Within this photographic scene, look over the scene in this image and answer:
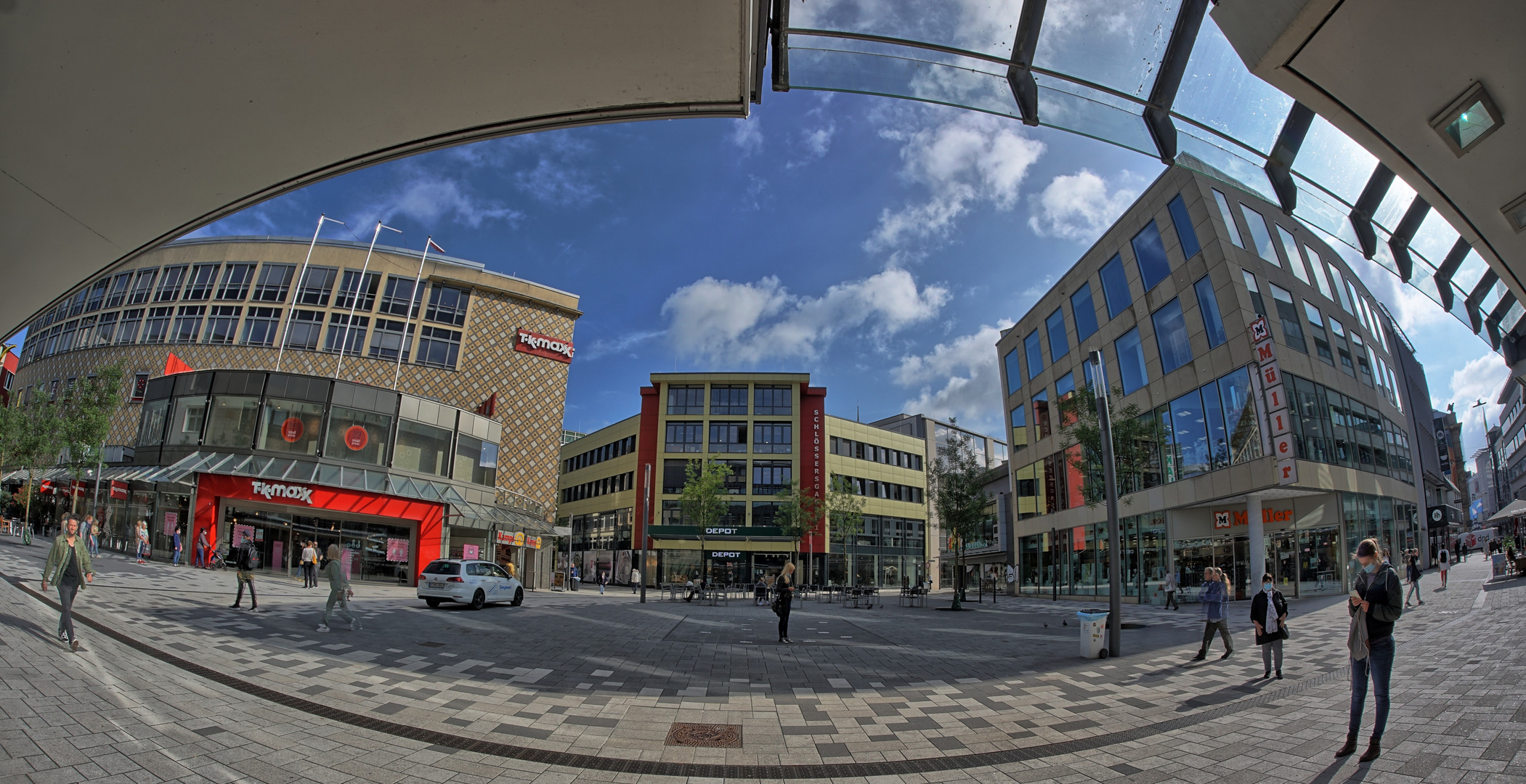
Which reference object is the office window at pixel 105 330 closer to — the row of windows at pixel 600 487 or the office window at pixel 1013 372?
the row of windows at pixel 600 487

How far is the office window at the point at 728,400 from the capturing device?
54.7 m

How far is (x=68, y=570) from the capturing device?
8.75m

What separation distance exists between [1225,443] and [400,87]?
28.4 metres

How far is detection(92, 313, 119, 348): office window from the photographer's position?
45094 mm

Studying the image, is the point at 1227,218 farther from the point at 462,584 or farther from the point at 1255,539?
the point at 462,584

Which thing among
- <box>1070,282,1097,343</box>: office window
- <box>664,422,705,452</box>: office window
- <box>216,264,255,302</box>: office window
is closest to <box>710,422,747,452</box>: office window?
<box>664,422,705,452</box>: office window

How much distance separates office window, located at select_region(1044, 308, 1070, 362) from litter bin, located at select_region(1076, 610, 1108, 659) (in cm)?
2625

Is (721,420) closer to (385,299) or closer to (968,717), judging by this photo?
(385,299)

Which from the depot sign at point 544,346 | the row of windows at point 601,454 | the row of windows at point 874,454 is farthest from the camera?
the row of windows at point 601,454

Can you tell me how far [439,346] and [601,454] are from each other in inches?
861

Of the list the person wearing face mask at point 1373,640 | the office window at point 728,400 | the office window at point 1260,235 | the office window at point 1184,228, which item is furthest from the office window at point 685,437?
the person wearing face mask at point 1373,640

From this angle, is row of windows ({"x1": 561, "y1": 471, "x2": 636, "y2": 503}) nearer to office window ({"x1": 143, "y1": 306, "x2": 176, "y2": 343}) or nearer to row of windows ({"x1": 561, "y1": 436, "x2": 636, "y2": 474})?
row of windows ({"x1": 561, "y1": 436, "x2": 636, "y2": 474})

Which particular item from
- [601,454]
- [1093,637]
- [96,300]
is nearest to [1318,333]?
[1093,637]

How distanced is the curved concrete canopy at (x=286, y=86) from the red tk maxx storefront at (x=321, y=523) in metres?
25.8
